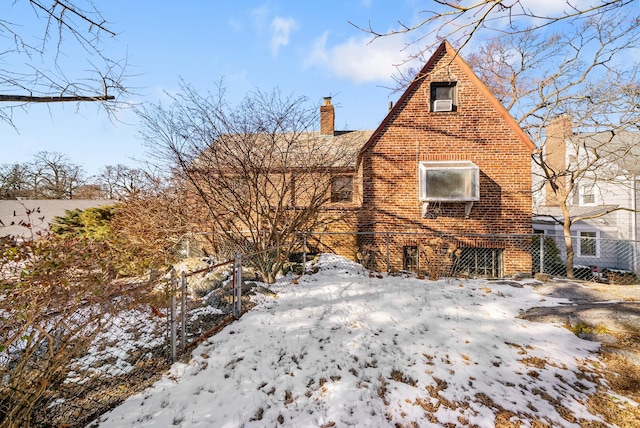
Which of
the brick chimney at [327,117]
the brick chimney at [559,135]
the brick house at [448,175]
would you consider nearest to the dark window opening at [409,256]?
the brick house at [448,175]

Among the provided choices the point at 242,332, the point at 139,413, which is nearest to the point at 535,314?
the point at 242,332

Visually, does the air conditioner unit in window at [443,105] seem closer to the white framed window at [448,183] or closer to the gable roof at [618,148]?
the white framed window at [448,183]

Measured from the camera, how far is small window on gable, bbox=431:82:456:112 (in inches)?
387

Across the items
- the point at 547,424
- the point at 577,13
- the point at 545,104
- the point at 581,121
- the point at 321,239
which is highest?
the point at 545,104

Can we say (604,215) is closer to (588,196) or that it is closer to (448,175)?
(588,196)

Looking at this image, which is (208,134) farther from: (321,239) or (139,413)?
(139,413)

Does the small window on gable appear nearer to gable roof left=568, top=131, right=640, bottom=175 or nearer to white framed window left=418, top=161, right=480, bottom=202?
white framed window left=418, top=161, right=480, bottom=202

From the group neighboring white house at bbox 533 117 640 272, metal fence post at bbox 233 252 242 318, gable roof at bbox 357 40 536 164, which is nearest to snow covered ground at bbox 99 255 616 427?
metal fence post at bbox 233 252 242 318

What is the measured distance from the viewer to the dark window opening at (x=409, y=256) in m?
9.92

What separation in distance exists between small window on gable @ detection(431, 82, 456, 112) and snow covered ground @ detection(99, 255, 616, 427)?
22.5 ft

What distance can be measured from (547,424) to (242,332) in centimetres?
394

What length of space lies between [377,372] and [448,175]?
7.32 m

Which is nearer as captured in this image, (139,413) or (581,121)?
(139,413)

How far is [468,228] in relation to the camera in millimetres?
9680
